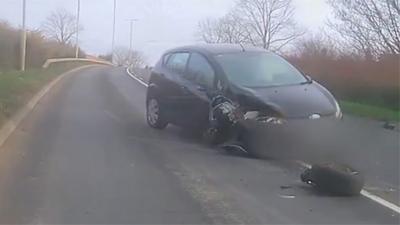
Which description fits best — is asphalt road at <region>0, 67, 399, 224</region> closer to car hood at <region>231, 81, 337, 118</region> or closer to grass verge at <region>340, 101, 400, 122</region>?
car hood at <region>231, 81, 337, 118</region>

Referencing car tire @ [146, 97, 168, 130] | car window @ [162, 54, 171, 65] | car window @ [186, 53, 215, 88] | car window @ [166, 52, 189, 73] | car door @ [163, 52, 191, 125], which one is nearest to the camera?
car window @ [186, 53, 215, 88]

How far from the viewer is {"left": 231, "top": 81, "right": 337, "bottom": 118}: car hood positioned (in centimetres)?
1031

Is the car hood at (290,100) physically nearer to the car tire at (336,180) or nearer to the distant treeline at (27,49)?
the car tire at (336,180)

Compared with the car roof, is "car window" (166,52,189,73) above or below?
below

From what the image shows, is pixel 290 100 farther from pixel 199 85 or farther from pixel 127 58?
pixel 127 58

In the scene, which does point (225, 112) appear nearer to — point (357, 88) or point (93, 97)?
point (93, 97)

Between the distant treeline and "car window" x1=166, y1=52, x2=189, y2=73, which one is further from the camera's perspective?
the distant treeline

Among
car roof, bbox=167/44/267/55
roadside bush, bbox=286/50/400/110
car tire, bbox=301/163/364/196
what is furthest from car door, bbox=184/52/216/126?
roadside bush, bbox=286/50/400/110

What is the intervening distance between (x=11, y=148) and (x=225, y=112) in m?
3.12

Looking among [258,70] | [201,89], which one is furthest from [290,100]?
[201,89]

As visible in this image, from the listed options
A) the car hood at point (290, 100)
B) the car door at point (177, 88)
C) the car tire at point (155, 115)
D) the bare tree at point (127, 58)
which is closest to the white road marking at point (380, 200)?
the car hood at point (290, 100)

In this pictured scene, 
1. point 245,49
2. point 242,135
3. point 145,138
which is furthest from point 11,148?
point 245,49

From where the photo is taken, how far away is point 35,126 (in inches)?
538

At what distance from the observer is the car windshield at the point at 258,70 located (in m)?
11.3
